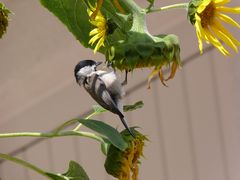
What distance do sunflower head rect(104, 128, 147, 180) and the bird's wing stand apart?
75 mm

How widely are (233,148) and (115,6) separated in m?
1.09

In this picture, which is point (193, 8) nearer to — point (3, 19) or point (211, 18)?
point (211, 18)

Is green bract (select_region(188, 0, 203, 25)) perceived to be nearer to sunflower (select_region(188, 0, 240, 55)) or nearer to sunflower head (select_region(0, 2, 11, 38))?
sunflower (select_region(188, 0, 240, 55))

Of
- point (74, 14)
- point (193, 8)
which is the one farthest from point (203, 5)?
point (74, 14)

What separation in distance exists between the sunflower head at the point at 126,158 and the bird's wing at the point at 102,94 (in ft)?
0.25

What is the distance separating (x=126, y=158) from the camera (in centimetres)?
50

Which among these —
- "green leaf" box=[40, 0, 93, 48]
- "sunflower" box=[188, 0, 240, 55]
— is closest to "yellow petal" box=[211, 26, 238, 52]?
"sunflower" box=[188, 0, 240, 55]

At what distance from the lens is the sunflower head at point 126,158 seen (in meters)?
0.50

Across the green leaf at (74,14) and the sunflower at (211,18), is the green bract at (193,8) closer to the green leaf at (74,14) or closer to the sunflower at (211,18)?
the sunflower at (211,18)

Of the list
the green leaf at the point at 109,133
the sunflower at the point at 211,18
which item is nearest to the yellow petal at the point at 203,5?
the sunflower at the point at 211,18

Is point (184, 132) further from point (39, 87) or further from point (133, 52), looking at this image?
point (133, 52)

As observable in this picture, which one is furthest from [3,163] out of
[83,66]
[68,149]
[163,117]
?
[83,66]

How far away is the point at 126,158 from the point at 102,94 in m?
0.09

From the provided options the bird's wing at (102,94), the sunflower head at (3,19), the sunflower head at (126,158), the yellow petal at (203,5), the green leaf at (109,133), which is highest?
the sunflower head at (3,19)
